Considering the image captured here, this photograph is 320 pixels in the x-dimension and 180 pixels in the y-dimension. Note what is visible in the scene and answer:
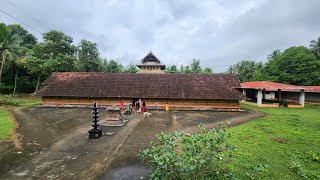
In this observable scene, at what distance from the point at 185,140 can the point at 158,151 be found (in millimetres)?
587

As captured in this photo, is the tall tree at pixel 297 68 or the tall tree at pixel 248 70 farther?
the tall tree at pixel 248 70

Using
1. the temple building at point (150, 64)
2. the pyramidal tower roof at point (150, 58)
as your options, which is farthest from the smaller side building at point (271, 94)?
the pyramidal tower roof at point (150, 58)

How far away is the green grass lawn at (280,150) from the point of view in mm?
6121

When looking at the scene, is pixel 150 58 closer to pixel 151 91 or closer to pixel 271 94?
pixel 151 91

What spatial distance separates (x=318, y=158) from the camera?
7078 mm

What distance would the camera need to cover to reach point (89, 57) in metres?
42.0

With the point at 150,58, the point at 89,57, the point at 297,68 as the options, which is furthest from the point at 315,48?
the point at 89,57

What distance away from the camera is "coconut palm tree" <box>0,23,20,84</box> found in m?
24.4

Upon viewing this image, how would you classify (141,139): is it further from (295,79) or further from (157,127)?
Result: (295,79)

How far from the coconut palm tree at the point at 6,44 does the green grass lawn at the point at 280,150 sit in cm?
2774

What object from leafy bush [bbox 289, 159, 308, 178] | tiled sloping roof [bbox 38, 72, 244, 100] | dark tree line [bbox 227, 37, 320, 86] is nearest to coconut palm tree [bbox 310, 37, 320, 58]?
dark tree line [bbox 227, 37, 320, 86]

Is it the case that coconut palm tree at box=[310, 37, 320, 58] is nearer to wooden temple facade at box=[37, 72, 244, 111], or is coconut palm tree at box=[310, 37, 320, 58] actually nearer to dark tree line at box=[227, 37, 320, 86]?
dark tree line at box=[227, 37, 320, 86]

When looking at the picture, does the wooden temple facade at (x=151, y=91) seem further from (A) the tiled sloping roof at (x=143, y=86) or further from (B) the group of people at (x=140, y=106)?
(B) the group of people at (x=140, y=106)

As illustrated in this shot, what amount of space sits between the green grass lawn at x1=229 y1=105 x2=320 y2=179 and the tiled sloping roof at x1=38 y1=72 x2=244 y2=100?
896 cm
